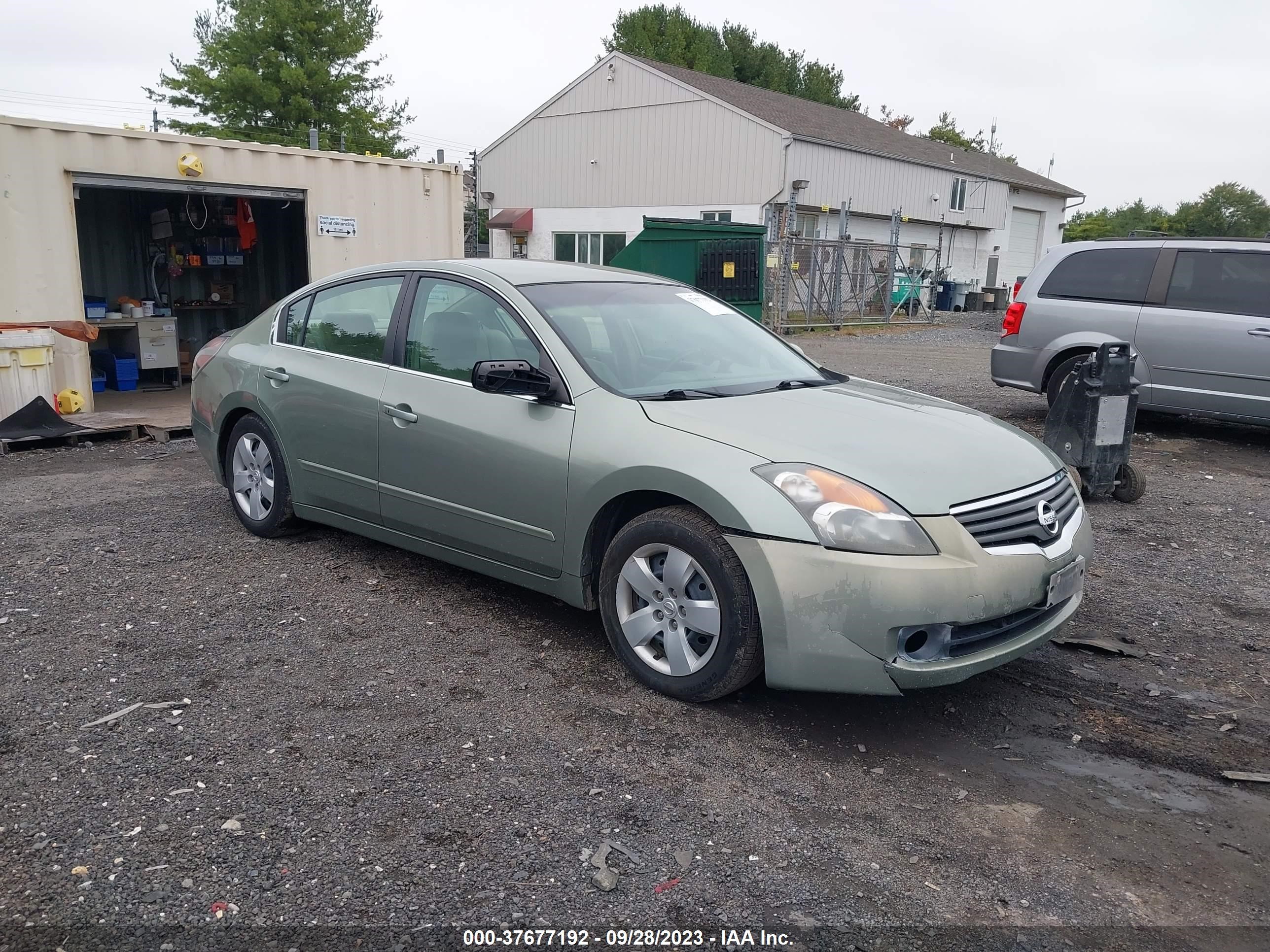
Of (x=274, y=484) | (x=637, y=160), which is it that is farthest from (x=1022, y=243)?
(x=274, y=484)

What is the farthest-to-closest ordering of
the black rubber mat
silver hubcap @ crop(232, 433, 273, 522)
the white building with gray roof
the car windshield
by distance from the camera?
the white building with gray roof
the black rubber mat
silver hubcap @ crop(232, 433, 273, 522)
the car windshield

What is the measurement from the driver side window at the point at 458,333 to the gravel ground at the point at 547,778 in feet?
3.82

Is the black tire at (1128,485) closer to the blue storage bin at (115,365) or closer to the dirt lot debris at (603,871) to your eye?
the dirt lot debris at (603,871)

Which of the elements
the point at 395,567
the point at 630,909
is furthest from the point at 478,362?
the point at 630,909

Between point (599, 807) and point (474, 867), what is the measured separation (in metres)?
0.47

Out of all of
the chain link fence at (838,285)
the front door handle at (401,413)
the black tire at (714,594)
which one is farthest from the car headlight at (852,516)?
the chain link fence at (838,285)

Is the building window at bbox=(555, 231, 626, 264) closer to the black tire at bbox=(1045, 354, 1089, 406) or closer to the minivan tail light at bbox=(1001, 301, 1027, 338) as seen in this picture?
the minivan tail light at bbox=(1001, 301, 1027, 338)

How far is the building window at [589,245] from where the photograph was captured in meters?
31.3

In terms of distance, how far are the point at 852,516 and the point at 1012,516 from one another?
65 centimetres

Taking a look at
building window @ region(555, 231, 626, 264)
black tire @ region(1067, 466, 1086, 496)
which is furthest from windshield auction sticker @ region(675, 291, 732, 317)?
building window @ region(555, 231, 626, 264)

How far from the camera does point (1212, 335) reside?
8.39 metres

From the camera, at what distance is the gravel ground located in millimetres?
2641

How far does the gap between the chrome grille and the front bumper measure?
0.19 ft

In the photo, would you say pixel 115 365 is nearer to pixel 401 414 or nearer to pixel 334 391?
pixel 334 391
